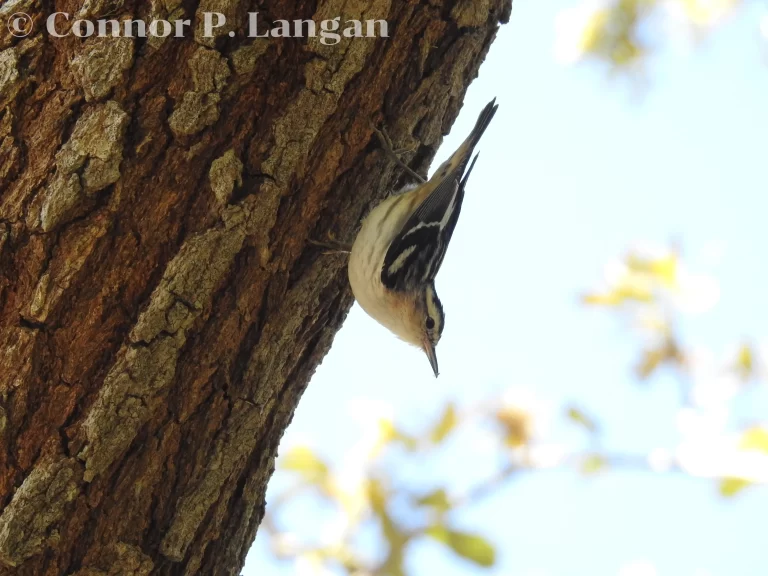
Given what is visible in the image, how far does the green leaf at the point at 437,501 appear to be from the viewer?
3.64 meters

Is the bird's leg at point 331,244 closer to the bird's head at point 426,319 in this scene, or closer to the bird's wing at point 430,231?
the bird's wing at point 430,231

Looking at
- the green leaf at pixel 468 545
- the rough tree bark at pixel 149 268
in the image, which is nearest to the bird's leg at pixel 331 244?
the rough tree bark at pixel 149 268

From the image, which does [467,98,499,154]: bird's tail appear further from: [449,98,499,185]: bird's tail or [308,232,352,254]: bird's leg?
[308,232,352,254]: bird's leg

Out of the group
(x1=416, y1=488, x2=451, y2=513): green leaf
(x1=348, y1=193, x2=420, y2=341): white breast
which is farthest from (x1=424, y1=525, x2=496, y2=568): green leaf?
(x1=348, y1=193, x2=420, y2=341): white breast

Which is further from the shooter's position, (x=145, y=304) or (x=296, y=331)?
(x=296, y=331)

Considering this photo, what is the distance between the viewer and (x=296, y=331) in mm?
2600

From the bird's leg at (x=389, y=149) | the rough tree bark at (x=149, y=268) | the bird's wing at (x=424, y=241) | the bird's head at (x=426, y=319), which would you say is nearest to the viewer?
the rough tree bark at (x=149, y=268)

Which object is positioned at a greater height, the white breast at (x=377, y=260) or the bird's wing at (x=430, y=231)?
the bird's wing at (x=430, y=231)

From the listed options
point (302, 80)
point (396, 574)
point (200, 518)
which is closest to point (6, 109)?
point (302, 80)

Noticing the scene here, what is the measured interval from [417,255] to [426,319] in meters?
0.34

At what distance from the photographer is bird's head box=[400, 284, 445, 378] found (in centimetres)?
418

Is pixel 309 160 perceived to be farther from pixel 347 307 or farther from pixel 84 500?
pixel 84 500

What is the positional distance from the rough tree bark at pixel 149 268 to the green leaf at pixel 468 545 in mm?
1128

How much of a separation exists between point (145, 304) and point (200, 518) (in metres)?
0.65
